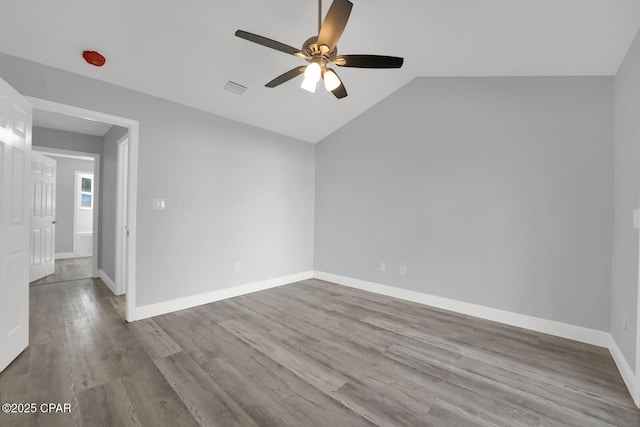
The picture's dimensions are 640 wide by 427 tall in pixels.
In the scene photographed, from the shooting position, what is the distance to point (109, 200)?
451cm

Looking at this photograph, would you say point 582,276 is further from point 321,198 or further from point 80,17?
point 80,17

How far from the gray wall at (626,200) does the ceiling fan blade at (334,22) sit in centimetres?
221

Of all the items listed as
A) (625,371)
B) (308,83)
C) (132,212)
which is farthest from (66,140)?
(625,371)

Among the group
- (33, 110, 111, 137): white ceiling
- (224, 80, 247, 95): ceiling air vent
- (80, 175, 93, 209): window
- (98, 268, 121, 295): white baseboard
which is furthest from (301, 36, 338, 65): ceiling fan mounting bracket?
(80, 175, 93, 209): window

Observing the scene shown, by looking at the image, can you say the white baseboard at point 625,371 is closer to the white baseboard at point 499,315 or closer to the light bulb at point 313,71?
the white baseboard at point 499,315

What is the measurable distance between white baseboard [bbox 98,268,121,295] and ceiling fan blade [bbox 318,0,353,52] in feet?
14.1

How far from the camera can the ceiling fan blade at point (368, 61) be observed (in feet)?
6.36

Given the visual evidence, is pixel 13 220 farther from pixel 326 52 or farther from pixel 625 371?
pixel 625 371

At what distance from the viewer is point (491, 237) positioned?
3189mm

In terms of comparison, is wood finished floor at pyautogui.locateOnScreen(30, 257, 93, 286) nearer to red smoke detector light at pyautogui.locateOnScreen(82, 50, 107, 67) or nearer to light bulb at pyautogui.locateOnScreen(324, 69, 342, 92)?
red smoke detector light at pyautogui.locateOnScreen(82, 50, 107, 67)

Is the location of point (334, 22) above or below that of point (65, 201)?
above

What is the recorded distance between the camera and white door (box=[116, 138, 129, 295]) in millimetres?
3938

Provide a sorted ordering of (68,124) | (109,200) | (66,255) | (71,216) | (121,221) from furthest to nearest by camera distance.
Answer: (71,216) < (66,255) < (109,200) < (68,124) < (121,221)

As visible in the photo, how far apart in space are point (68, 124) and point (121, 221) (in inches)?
69.2
